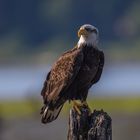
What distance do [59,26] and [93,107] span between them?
46.9 m

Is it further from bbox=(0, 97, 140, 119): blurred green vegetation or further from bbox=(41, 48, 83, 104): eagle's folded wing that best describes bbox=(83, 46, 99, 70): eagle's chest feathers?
bbox=(0, 97, 140, 119): blurred green vegetation

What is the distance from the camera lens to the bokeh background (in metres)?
40.5

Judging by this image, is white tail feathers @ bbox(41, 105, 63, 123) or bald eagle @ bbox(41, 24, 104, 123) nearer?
white tail feathers @ bbox(41, 105, 63, 123)

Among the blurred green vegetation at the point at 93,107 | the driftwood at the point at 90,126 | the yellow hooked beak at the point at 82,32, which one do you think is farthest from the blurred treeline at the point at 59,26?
the driftwood at the point at 90,126

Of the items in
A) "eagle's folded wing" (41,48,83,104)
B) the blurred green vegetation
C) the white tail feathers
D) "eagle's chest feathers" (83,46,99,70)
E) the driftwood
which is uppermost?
the blurred green vegetation

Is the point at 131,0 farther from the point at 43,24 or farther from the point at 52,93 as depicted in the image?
the point at 52,93

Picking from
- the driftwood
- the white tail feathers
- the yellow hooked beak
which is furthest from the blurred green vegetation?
the driftwood

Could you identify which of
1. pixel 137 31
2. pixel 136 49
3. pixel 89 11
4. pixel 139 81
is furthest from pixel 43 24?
pixel 139 81

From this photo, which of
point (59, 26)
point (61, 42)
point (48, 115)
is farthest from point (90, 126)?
point (59, 26)

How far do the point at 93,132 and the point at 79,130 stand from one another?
26cm

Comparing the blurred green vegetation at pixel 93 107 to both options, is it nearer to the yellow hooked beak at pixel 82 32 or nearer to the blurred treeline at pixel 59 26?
the yellow hooked beak at pixel 82 32

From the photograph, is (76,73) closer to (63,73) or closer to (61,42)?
(63,73)

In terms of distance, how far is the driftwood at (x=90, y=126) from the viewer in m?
10.7

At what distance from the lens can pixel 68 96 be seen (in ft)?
45.2
